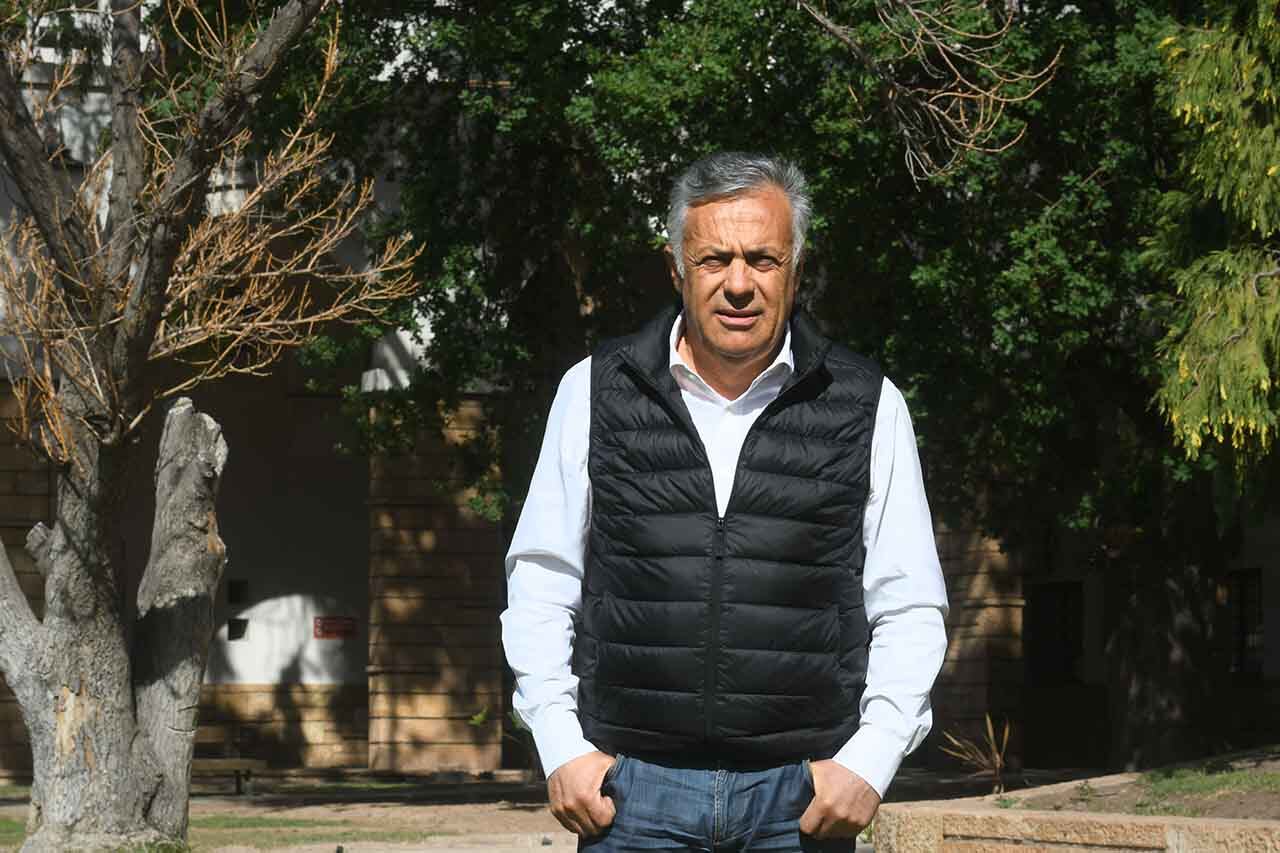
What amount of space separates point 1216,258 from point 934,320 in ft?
13.4

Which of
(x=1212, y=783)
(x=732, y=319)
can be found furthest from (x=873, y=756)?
(x=1212, y=783)

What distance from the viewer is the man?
3281mm

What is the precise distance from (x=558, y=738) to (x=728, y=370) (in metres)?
0.70

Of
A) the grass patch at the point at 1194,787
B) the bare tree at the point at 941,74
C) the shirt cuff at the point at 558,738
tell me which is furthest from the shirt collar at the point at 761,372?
the bare tree at the point at 941,74

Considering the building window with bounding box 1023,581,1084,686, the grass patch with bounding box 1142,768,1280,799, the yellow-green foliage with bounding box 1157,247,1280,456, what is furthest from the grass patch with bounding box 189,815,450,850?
the building window with bounding box 1023,581,1084,686

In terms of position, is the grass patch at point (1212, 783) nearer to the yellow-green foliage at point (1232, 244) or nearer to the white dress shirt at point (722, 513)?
the yellow-green foliage at point (1232, 244)

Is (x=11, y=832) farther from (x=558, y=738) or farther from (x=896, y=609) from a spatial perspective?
(x=896, y=609)

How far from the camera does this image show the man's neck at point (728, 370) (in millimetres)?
3469

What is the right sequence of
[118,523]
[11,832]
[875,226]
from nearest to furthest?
[118,523] < [11,832] < [875,226]

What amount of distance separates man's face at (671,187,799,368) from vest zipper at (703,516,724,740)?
0.37 metres

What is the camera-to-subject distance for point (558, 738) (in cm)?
330

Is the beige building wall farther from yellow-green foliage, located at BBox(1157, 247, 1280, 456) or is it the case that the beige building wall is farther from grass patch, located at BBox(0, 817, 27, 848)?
yellow-green foliage, located at BBox(1157, 247, 1280, 456)

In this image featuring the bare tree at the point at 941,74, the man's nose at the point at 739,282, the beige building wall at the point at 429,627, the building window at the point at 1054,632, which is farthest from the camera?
the building window at the point at 1054,632

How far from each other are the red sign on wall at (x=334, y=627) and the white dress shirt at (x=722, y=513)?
25225mm
